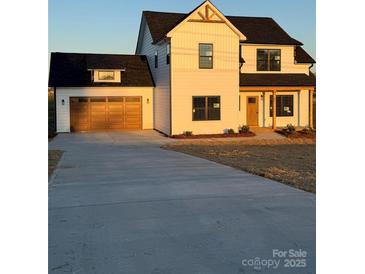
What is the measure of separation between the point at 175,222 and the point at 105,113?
2121cm

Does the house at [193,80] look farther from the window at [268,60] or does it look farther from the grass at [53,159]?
the grass at [53,159]

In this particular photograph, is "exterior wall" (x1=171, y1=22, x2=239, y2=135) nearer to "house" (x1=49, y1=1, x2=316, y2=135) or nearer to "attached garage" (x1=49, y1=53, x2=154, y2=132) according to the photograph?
"house" (x1=49, y1=1, x2=316, y2=135)

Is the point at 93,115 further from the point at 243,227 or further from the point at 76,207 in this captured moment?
the point at 243,227

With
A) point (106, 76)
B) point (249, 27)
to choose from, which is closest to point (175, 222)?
point (106, 76)

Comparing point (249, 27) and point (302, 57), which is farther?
point (302, 57)

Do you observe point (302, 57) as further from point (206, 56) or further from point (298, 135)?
point (206, 56)

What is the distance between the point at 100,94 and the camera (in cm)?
2722

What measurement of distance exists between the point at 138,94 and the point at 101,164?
47.2 ft

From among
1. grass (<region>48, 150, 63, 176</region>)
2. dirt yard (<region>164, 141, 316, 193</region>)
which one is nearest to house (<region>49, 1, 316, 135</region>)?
dirt yard (<region>164, 141, 316, 193</region>)

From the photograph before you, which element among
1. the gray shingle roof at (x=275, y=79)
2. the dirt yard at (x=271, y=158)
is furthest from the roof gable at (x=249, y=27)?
A: the dirt yard at (x=271, y=158)

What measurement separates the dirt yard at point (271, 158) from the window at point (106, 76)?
8.64 metres

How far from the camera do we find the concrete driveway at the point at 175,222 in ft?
17.6
